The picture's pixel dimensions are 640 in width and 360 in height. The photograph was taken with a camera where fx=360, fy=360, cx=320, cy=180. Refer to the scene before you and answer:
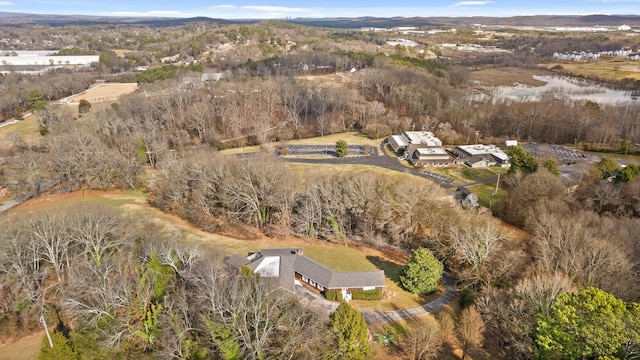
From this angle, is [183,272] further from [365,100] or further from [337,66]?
[337,66]

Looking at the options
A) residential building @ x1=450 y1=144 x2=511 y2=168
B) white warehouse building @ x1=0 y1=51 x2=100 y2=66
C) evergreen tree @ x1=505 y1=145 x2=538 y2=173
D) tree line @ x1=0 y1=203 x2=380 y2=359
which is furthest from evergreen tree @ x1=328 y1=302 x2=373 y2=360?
white warehouse building @ x1=0 y1=51 x2=100 y2=66

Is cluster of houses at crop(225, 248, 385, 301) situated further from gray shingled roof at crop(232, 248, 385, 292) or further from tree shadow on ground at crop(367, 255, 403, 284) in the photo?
tree shadow on ground at crop(367, 255, 403, 284)

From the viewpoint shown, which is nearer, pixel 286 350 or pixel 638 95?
pixel 286 350

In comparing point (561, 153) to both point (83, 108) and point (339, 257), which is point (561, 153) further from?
point (83, 108)

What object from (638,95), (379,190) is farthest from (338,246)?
(638,95)

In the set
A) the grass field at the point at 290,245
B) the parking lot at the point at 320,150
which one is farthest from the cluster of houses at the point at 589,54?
the grass field at the point at 290,245

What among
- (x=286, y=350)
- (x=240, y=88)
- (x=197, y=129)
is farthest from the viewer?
(x=240, y=88)
